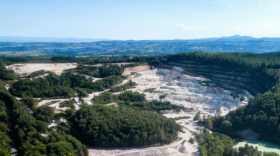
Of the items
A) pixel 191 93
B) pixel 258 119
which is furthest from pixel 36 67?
pixel 258 119

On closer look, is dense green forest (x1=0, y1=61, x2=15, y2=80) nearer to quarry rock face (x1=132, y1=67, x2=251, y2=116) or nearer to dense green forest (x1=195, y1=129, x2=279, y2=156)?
quarry rock face (x1=132, y1=67, x2=251, y2=116)

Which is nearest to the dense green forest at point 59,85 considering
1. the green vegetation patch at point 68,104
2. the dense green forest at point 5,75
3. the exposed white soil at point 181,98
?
the green vegetation patch at point 68,104

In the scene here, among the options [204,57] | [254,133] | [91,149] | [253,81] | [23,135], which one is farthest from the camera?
[204,57]

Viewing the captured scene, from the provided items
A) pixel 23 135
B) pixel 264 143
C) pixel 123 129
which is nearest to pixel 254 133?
pixel 264 143

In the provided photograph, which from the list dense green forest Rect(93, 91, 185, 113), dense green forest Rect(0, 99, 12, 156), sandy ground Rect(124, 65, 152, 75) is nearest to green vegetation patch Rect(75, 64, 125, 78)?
sandy ground Rect(124, 65, 152, 75)

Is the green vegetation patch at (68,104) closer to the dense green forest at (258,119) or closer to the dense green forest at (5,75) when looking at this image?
the dense green forest at (5,75)

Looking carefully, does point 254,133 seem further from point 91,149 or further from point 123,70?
point 123,70

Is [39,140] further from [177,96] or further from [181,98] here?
[181,98]
